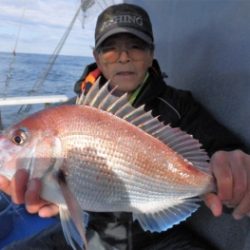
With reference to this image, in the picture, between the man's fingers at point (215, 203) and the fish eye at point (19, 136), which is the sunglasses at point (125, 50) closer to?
the fish eye at point (19, 136)

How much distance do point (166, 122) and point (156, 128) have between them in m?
0.62

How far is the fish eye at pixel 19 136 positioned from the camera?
53.4 inches

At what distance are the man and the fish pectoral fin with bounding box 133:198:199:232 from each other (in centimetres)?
10

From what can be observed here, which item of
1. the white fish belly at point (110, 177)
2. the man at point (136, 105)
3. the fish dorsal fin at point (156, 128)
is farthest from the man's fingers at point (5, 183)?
the fish dorsal fin at point (156, 128)

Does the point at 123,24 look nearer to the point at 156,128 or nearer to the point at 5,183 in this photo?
the point at 156,128

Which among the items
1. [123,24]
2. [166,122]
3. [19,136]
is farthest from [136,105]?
[19,136]

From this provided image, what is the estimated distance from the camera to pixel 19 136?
1.36m

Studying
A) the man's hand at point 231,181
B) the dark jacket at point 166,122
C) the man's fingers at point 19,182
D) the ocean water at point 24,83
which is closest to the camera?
the man's hand at point 231,181

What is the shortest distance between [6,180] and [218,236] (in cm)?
102

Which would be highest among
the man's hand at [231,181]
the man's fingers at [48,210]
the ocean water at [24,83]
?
the man's hand at [231,181]

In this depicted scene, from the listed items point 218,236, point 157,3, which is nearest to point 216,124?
point 218,236

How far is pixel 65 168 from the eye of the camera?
1330 millimetres

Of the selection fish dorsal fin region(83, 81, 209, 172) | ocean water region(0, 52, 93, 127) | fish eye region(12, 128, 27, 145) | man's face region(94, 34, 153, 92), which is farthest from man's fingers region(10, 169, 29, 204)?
ocean water region(0, 52, 93, 127)

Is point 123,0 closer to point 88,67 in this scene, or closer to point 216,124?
point 88,67
